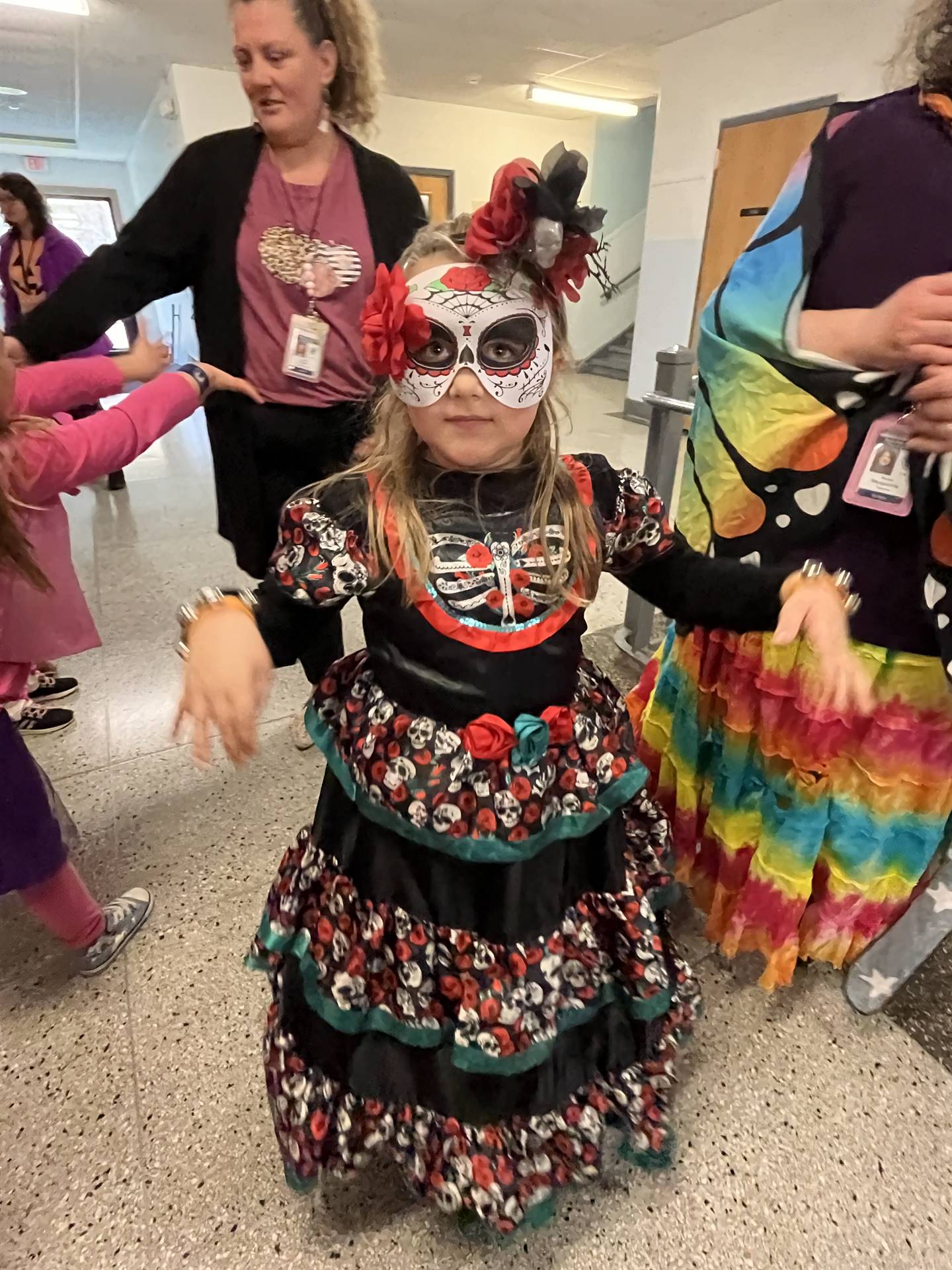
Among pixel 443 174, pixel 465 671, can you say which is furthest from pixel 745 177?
pixel 465 671

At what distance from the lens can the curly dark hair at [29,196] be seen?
3.03 metres

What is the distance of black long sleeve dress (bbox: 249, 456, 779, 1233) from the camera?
79cm

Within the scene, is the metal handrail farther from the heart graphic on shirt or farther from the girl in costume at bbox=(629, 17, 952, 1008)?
the heart graphic on shirt

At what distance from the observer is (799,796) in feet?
3.64

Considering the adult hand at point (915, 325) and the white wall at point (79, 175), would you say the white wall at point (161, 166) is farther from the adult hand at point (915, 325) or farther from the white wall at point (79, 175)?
the adult hand at point (915, 325)

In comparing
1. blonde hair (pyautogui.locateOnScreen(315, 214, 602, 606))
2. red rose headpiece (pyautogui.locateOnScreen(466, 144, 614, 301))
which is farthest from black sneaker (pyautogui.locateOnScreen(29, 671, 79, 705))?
red rose headpiece (pyautogui.locateOnScreen(466, 144, 614, 301))

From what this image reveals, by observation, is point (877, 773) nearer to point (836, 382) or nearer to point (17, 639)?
point (836, 382)

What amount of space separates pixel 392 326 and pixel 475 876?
57 centimetres

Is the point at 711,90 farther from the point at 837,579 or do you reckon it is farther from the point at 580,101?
the point at 837,579

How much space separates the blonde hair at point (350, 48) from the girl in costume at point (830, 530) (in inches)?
31.3

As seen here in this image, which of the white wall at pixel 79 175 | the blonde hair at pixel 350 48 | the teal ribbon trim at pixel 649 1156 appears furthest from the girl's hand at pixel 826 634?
the white wall at pixel 79 175

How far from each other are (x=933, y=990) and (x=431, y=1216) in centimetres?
89

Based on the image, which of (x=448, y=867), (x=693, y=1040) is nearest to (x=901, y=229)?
(x=448, y=867)

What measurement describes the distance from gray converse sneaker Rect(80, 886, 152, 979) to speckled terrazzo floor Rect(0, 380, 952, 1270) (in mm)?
24
